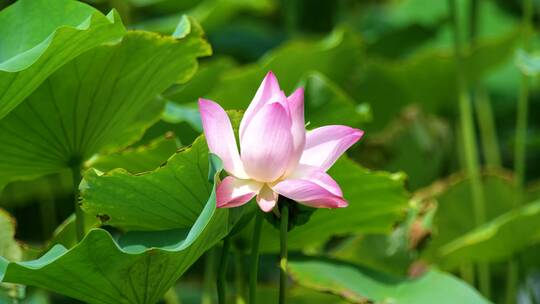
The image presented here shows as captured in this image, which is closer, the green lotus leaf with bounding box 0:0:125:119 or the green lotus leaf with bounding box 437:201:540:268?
the green lotus leaf with bounding box 0:0:125:119

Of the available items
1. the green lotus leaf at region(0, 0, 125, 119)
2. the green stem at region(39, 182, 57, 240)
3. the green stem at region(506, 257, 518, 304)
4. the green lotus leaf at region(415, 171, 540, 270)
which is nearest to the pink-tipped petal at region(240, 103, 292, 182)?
the green lotus leaf at region(0, 0, 125, 119)

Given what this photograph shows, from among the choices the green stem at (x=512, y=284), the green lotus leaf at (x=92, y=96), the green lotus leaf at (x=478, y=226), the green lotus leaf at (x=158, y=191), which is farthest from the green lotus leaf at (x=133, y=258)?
the green stem at (x=512, y=284)

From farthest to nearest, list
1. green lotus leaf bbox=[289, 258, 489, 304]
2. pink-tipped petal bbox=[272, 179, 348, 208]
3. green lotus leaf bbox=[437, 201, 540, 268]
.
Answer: green lotus leaf bbox=[437, 201, 540, 268] → green lotus leaf bbox=[289, 258, 489, 304] → pink-tipped petal bbox=[272, 179, 348, 208]

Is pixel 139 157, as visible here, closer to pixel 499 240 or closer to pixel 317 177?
pixel 317 177

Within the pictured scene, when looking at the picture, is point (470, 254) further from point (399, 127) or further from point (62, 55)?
point (62, 55)

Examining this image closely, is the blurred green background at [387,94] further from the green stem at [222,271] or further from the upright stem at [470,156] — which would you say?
the green stem at [222,271]

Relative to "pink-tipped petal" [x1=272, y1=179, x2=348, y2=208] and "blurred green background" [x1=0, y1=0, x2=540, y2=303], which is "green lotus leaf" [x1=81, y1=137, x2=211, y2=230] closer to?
"pink-tipped petal" [x1=272, y1=179, x2=348, y2=208]

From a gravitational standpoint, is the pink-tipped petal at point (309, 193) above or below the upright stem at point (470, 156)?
above
